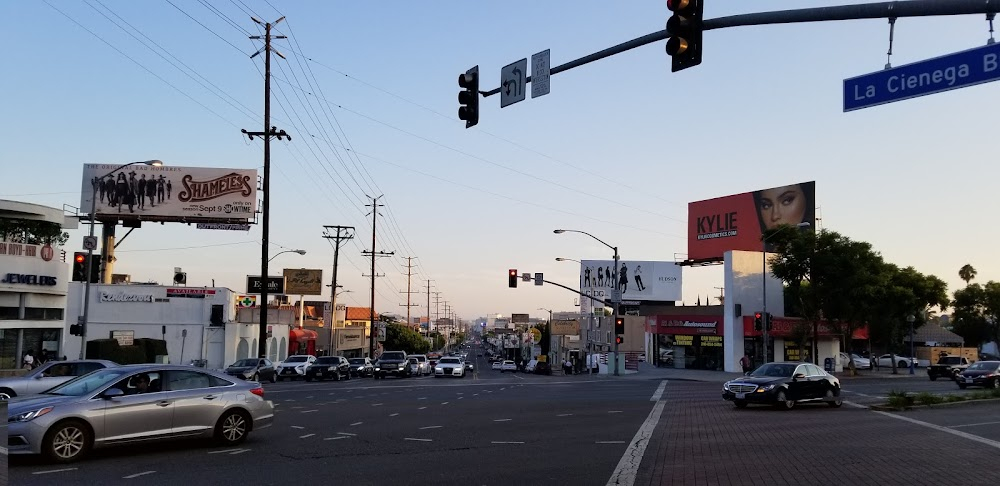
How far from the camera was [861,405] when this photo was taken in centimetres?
2567

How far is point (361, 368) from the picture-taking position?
5434cm

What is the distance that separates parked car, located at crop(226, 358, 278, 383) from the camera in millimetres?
39125

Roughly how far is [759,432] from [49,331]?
4109 cm

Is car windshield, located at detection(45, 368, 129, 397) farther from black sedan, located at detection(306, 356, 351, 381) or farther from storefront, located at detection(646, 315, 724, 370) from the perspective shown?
storefront, located at detection(646, 315, 724, 370)

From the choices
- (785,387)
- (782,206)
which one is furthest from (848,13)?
(782,206)

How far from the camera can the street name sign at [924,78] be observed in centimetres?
1048

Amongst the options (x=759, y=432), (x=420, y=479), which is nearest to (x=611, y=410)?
(x=759, y=432)

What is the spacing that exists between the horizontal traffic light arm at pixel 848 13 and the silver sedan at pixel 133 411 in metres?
8.99

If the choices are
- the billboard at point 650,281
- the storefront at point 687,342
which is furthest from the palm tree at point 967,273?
the storefront at point 687,342

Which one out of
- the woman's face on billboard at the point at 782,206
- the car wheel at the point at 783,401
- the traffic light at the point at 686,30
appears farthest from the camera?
the woman's face on billboard at the point at 782,206

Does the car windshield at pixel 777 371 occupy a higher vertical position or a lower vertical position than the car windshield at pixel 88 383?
lower

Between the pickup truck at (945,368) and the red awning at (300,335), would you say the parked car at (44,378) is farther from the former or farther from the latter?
the red awning at (300,335)

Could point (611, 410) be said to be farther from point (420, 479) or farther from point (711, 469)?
point (420, 479)

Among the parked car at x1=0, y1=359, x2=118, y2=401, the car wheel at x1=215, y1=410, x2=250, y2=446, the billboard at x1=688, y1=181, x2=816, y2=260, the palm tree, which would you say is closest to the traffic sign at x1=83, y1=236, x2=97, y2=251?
the parked car at x1=0, y1=359, x2=118, y2=401
